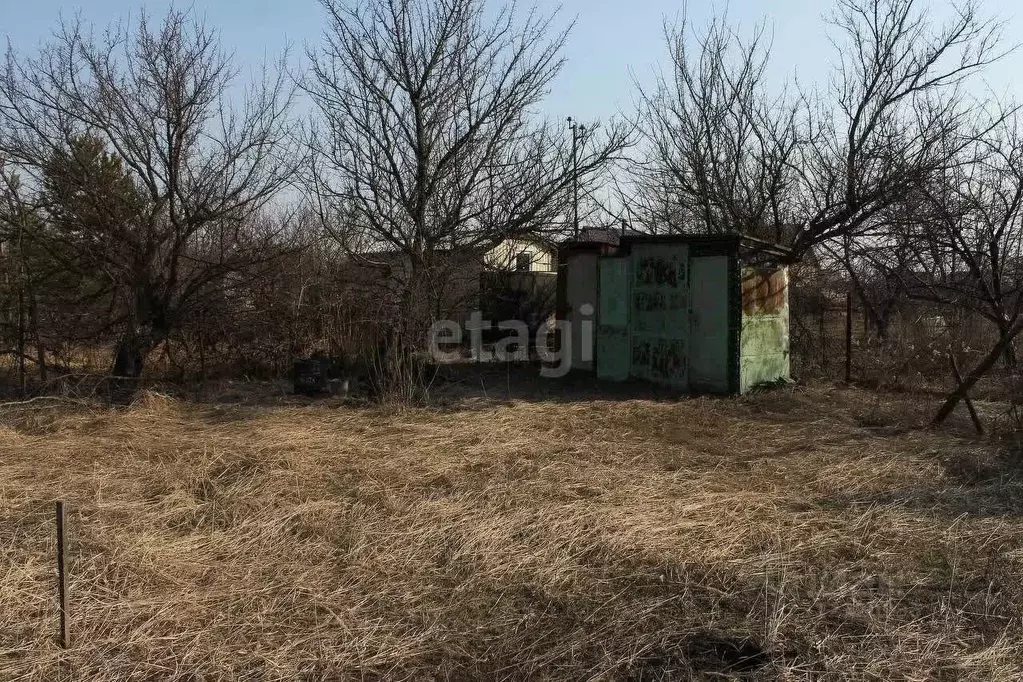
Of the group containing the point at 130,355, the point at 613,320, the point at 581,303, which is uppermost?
the point at 581,303

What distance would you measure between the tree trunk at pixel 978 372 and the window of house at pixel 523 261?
760 cm

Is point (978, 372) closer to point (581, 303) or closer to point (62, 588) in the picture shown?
point (581, 303)

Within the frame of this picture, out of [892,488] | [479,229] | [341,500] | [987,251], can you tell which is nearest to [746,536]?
[892,488]

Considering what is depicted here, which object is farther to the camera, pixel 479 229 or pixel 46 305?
pixel 479 229

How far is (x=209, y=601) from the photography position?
12.2 feet

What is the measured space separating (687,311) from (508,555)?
6.81m

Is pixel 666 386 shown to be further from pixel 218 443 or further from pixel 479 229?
pixel 218 443

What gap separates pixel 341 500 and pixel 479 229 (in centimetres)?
666

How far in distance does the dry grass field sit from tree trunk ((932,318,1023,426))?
35 cm

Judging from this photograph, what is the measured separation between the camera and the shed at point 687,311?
10125 mm

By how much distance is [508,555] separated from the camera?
4.32 metres

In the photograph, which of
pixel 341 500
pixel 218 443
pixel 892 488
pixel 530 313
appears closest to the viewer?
pixel 341 500

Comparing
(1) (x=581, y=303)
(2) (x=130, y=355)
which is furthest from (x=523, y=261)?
(2) (x=130, y=355)

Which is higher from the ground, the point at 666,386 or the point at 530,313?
the point at 530,313
